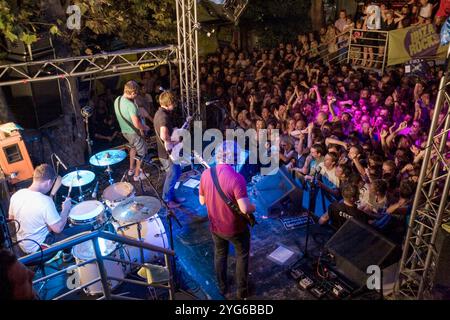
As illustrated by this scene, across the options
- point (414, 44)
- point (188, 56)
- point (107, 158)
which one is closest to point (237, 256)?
point (107, 158)

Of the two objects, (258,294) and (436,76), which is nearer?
(258,294)

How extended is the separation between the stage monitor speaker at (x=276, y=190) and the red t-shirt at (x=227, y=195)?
167 centimetres

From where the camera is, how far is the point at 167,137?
5.62 m

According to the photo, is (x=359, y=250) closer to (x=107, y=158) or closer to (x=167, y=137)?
(x=167, y=137)

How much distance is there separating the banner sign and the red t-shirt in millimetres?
6675

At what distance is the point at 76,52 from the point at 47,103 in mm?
1440

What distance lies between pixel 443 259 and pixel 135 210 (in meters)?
3.36

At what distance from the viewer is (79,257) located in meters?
4.18

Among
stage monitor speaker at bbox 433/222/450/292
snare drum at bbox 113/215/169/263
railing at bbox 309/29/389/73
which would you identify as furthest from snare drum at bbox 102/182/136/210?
railing at bbox 309/29/389/73

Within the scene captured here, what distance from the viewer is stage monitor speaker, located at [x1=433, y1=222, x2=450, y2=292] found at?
4.11 metres

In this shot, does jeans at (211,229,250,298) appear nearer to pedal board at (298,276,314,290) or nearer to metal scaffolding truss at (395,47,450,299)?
pedal board at (298,276,314,290)

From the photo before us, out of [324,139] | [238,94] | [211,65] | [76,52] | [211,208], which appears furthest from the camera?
[211,65]
